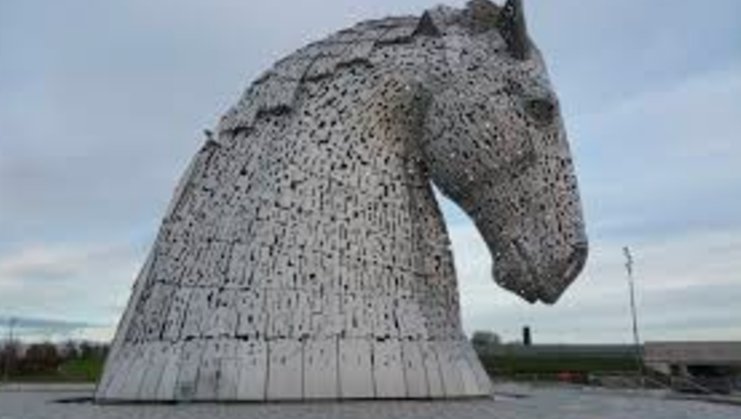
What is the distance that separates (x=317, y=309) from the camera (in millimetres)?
12117

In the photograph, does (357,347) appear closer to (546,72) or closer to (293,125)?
(293,125)

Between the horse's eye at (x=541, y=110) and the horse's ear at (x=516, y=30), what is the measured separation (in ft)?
2.34

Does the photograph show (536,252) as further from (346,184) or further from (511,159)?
(346,184)

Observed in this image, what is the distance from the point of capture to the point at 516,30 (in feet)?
45.0

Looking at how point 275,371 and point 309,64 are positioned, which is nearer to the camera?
point 275,371

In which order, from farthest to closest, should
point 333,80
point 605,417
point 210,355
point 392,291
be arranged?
point 333,80 < point 392,291 < point 210,355 < point 605,417

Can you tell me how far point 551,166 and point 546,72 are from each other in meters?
1.51

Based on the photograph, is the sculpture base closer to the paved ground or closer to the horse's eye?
the paved ground

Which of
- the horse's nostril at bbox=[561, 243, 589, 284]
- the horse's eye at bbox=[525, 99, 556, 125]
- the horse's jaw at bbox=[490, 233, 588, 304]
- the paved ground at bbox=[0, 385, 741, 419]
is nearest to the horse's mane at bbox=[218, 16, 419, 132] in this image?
the horse's eye at bbox=[525, 99, 556, 125]

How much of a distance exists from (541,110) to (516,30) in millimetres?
1182

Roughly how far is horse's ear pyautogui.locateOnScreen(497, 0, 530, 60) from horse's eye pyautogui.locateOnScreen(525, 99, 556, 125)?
714 millimetres

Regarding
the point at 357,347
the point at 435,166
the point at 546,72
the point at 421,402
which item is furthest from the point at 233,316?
the point at 546,72

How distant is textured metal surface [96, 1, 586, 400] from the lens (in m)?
12.0

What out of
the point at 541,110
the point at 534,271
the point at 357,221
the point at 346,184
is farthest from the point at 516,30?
the point at 357,221
